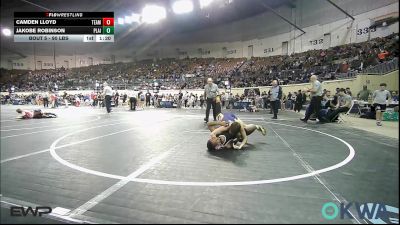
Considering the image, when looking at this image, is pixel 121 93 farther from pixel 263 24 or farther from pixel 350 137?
pixel 350 137

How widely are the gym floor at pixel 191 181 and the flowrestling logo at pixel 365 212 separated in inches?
2.1

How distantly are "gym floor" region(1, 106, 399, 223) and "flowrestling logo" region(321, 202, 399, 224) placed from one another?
0.05 m

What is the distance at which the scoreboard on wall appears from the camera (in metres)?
11.0

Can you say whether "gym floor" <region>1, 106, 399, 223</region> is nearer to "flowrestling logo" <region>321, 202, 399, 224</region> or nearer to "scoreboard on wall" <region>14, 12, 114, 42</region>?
"flowrestling logo" <region>321, 202, 399, 224</region>

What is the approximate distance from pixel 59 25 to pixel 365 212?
12066mm

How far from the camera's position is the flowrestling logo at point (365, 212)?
2.18 meters

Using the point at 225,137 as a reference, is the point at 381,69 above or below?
above

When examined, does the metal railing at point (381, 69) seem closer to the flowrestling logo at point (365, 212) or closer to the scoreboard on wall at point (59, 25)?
the scoreboard on wall at point (59, 25)

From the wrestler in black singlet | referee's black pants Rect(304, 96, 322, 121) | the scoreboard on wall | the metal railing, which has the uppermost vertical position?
the scoreboard on wall

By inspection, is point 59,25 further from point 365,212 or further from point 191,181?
point 365,212

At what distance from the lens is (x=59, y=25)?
11039 mm

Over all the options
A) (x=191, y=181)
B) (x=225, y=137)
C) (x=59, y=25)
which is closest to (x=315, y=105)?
(x=225, y=137)

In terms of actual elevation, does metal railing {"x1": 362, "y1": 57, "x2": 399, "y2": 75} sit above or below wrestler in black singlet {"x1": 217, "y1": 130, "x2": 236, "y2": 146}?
above

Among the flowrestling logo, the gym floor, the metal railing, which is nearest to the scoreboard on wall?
the gym floor
